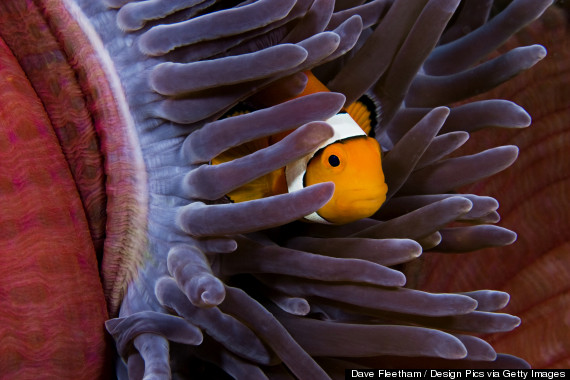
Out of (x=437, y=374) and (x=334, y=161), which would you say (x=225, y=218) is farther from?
(x=437, y=374)

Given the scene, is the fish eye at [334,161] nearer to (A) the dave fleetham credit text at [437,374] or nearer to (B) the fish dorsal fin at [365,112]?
(B) the fish dorsal fin at [365,112]

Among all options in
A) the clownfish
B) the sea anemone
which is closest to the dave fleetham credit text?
the sea anemone

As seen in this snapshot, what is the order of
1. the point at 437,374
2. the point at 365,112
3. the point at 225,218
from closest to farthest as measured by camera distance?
the point at 225,218, the point at 437,374, the point at 365,112

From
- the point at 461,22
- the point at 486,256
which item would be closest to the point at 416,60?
the point at 461,22

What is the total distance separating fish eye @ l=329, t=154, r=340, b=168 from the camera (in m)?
0.86

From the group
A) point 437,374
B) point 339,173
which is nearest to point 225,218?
point 339,173

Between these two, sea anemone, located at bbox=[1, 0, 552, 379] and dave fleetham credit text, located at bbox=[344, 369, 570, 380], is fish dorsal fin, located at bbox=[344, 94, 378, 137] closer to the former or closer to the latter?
sea anemone, located at bbox=[1, 0, 552, 379]

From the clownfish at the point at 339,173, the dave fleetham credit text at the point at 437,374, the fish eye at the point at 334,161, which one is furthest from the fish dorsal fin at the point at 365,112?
the dave fleetham credit text at the point at 437,374

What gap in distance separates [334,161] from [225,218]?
0.25m

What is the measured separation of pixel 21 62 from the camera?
2.37ft

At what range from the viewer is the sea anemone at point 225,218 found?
0.69m

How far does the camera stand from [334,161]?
86cm

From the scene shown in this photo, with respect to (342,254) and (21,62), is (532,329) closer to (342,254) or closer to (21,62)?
(342,254)

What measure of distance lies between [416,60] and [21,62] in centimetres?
61
